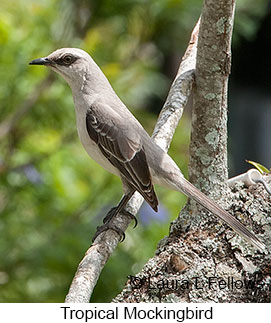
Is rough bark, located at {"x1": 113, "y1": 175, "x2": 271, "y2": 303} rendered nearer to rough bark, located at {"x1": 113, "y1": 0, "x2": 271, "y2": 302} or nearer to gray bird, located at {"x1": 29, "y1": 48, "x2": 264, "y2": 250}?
rough bark, located at {"x1": 113, "y1": 0, "x2": 271, "y2": 302}

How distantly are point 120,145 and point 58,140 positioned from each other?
1.50 metres

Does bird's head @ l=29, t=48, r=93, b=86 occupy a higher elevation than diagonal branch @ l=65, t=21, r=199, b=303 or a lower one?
higher

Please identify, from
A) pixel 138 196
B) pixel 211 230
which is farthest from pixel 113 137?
pixel 211 230

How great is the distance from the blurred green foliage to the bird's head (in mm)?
689

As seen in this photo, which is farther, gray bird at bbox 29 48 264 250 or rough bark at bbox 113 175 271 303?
gray bird at bbox 29 48 264 250

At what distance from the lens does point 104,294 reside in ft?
14.6

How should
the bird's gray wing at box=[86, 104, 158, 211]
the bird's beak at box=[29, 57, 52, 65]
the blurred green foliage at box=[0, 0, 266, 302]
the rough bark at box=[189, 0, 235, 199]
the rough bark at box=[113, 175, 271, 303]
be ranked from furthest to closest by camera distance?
the blurred green foliage at box=[0, 0, 266, 302] < the bird's beak at box=[29, 57, 52, 65] < the bird's gray wing at box=[86, 104, 158, 211] < the rough bark at box=[189, 0, 235, 199] < the rough bark at box=[113, 175, 271, 303]

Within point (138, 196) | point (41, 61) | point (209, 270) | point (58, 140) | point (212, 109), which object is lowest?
point (209, 270)

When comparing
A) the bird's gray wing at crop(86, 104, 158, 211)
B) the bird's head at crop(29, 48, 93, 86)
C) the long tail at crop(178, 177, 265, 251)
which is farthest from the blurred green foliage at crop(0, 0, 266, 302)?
the long tail at crop(178, 177, 265, 251)

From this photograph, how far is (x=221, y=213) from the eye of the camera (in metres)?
3.06

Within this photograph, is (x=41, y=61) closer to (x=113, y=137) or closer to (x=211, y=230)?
(x=113, y=137)

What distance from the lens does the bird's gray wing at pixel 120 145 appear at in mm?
3773

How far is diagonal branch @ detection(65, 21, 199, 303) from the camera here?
2848 millimetres

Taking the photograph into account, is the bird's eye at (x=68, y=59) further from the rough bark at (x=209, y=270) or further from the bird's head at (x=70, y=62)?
the rough bark at (x=209, y=270)
